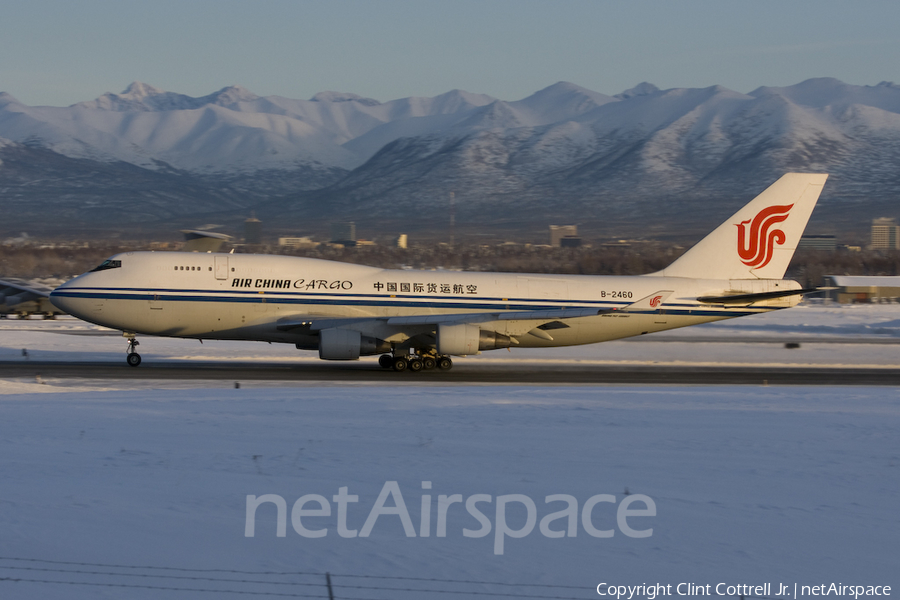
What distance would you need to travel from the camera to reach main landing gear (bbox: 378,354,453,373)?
31.1m

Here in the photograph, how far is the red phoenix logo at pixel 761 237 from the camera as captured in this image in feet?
109

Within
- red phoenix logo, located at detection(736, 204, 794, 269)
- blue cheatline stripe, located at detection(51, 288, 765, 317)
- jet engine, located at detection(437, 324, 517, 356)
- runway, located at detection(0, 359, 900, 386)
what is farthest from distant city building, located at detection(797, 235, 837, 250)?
jet engine, located at detection(437, 324, 517, 356)

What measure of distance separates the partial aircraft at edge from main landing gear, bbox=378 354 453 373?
1.5 inches

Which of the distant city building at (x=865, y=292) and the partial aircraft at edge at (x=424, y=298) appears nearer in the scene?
the partial aircraft at edge at (x=424, y=298)

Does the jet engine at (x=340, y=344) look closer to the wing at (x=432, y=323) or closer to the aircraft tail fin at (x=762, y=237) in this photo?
the wing at (x=432, y=323)

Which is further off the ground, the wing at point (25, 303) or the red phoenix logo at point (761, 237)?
the red phoenix logo at point (761, 237)

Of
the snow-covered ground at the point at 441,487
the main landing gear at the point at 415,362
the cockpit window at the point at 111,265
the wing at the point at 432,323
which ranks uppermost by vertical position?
the cockpit window at the point at 111,265

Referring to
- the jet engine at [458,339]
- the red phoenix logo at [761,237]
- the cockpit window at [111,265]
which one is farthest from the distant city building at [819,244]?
the cockpit window at [111,265]

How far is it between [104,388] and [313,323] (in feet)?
23.3

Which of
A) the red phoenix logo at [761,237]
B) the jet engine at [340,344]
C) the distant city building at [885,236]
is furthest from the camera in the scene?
the distant city building at [885,236]

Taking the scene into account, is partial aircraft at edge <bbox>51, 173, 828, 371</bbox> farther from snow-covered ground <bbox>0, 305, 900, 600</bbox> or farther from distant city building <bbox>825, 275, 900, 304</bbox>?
distant city building <bbox>825, 275, 900, 304</bbox>

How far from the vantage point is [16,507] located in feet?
42.7

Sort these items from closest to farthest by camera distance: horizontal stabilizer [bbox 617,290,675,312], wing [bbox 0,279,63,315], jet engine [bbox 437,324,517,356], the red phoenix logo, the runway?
1. the runway
2. jet engine [bbox 437,324,517,356]
3. horizontal stabilizer [bbox 617,290,675,312]
4. the red phoenix logo
5. wing [bbox 0,279,63,315]

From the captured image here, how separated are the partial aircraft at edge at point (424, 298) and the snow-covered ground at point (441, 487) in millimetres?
5993
